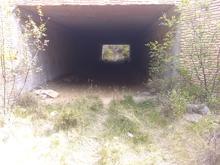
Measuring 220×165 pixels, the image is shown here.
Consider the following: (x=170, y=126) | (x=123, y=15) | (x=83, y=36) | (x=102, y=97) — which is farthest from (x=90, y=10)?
(x=83, y=36)

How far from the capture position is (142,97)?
9.81 metres

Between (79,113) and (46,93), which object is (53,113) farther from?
(46,93)

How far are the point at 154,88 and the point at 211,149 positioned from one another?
3.88m

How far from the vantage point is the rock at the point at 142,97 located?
9.38 m

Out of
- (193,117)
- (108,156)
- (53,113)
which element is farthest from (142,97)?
(108,156)

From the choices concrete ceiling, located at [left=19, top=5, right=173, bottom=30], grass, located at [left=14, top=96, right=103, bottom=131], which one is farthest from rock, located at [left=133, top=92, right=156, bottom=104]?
concrete ceiling, located at [left=19, top=5, right=173, bottom=30]

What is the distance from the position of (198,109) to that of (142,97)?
216 cm

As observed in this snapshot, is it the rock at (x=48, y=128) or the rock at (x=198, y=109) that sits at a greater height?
the rock at (x=198, y=109)

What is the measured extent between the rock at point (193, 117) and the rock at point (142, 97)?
1654 mm

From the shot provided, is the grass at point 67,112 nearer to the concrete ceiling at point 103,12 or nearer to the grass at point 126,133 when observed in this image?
the grass at point 126,133

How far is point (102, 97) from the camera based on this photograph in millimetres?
9945

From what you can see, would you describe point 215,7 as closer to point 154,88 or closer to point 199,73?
point 199,73

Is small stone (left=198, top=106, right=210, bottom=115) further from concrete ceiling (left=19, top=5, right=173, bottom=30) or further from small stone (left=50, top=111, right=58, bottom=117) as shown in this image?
small stone (left=50, top=111, right=58, bottom=117)

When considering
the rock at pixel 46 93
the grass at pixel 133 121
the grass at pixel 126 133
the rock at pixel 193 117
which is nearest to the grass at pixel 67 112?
the grass at pixel 126 133
